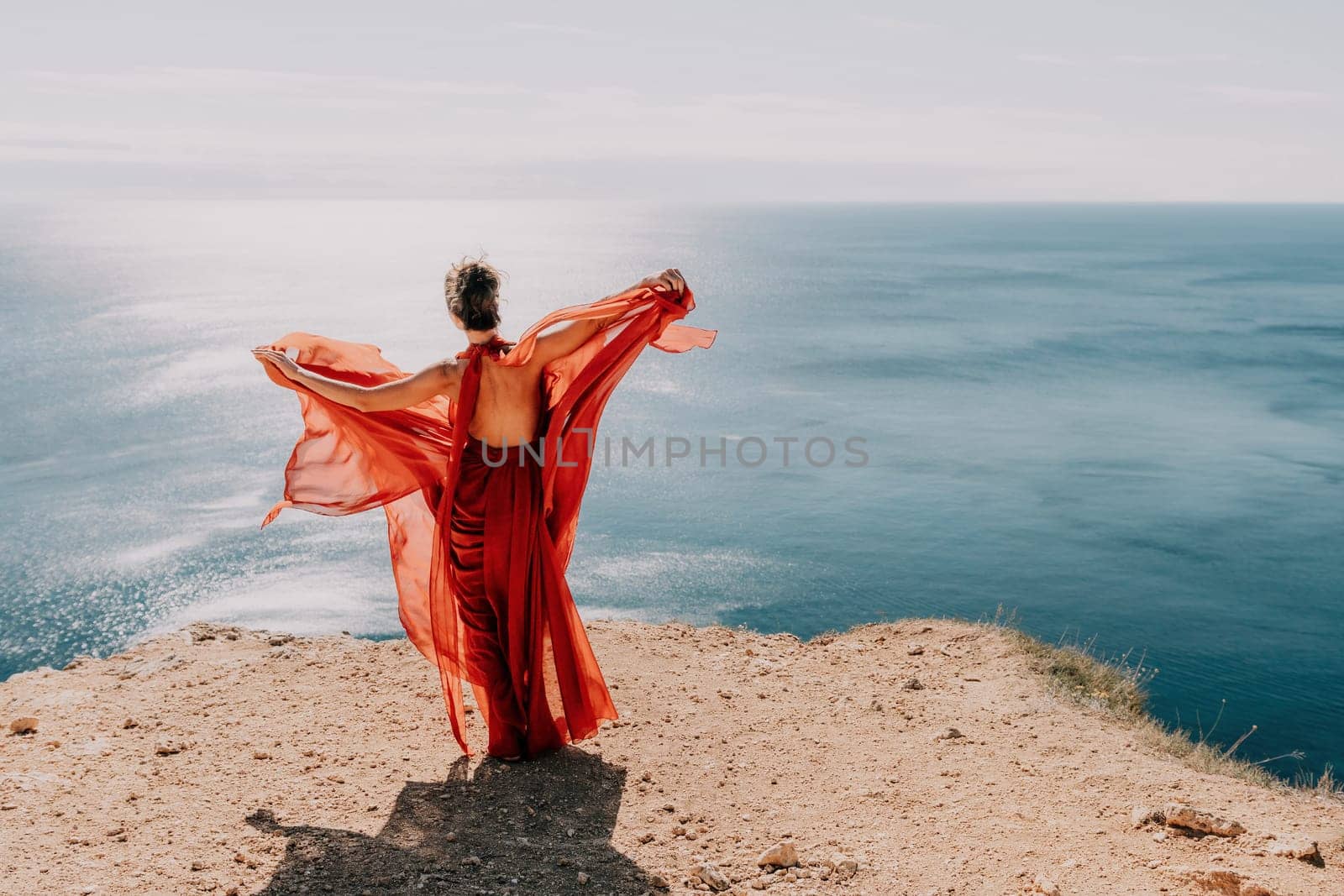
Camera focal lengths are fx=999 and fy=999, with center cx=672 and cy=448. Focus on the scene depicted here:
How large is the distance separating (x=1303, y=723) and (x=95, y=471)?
33.4m

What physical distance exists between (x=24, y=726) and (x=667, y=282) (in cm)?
Answer: 467

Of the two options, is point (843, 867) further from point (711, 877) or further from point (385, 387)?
point (385, 387)

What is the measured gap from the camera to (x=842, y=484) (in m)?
31.6

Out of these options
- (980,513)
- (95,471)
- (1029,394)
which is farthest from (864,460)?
(95,471)

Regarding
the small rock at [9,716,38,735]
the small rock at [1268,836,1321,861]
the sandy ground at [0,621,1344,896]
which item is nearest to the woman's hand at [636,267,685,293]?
the sandy ground at [0,621,1344,896]

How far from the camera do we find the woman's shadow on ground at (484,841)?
4.16 meters

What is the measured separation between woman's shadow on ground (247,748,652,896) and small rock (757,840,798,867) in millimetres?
540

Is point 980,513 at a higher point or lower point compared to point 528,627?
lower

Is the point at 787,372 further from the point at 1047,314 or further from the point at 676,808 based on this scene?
the point at 676,808

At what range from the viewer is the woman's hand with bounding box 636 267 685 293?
17.1ft

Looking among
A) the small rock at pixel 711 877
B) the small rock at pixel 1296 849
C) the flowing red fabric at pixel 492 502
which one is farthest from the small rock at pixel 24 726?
the small rock at pixel 1296 849

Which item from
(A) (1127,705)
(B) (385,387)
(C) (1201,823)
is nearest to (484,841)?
(B) (385,387)

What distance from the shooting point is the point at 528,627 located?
17.6 ft

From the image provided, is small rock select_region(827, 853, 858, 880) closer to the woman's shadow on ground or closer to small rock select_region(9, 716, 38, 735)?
the woman's shadow on ground
